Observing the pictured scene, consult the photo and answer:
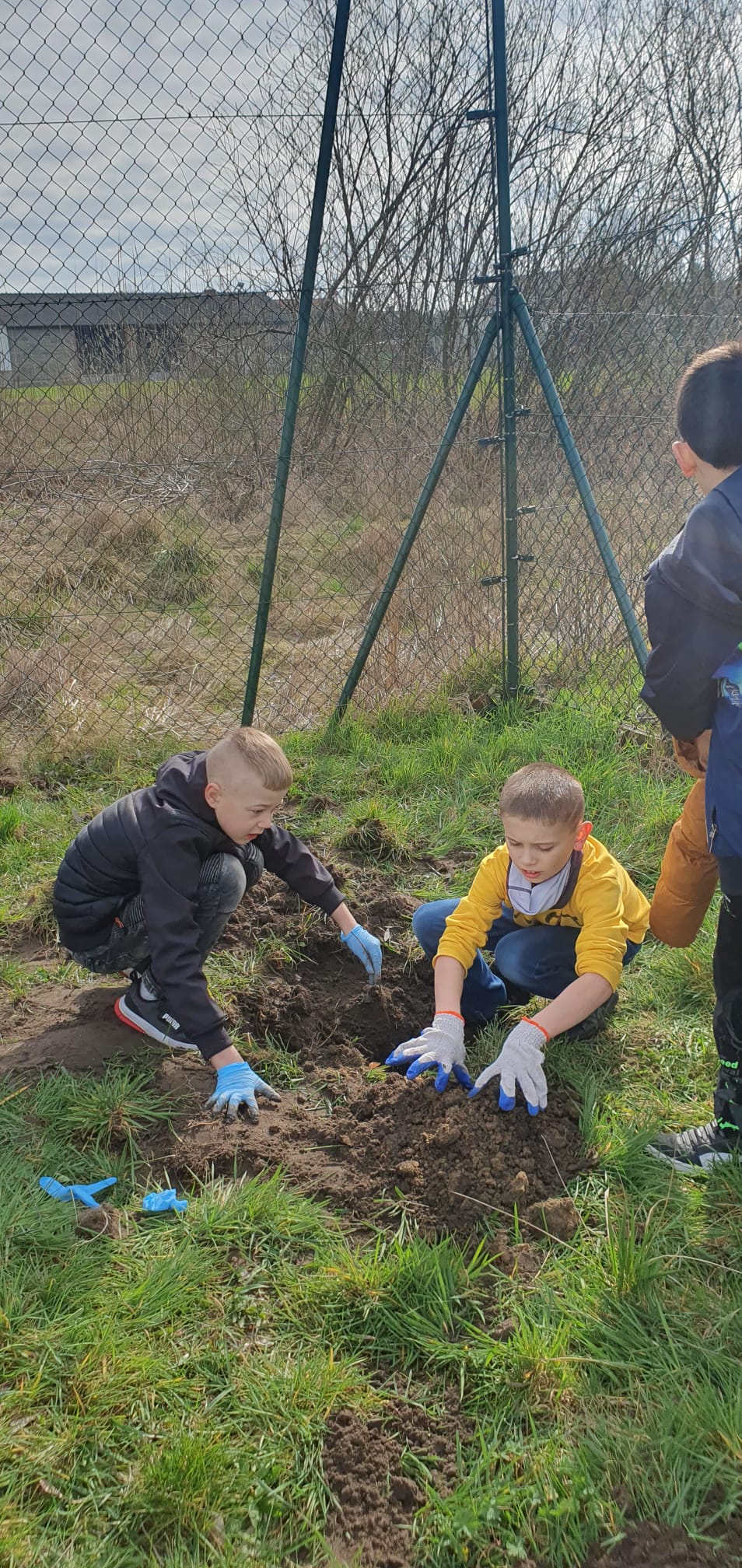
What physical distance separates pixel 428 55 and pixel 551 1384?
7.64 metres

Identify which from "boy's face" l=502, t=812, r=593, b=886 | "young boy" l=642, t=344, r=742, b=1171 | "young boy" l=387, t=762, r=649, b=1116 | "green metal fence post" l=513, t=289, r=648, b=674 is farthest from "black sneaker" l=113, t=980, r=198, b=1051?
"green metal fence post" l=513, t=289, r=648, b=674

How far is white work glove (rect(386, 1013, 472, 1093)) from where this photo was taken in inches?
94.6

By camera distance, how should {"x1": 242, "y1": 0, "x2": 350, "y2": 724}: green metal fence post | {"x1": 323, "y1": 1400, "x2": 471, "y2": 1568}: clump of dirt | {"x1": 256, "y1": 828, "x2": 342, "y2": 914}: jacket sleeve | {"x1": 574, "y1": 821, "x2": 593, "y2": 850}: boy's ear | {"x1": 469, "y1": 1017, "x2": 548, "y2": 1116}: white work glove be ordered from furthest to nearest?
{"x1": 242, "y1": 0, "x2": 350, "y2": 724}: green metal fence post → {"x1": 256, "y1": 828, "x2": 342, "y2": 914}: jacket sleeve → {"x1": 574, "y1": 821, "x2": 593, "y2": 850}: boy's ear → {"x1": 469, "y1": 1017, "x2": 548, "y2": 1116}: white work glove → {"x1": 323, "y1": 1400, "x2": 471, "y2": 1568}: clump of dirt

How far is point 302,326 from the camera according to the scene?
13.2 ft

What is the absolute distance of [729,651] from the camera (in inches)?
82.6

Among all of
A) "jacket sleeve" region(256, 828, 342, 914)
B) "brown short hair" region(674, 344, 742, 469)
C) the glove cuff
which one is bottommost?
the glove cuff

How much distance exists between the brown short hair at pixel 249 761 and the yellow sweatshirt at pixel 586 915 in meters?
0.60

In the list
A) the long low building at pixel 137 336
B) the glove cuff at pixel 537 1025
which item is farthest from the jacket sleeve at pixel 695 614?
the long low building at pixel 137 336

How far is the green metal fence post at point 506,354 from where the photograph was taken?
3.93m

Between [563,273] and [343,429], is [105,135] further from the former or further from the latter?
[563,273]

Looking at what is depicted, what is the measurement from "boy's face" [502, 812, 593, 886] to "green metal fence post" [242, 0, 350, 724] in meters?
2.22

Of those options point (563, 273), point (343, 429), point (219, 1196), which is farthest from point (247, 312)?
point (219, 1196)

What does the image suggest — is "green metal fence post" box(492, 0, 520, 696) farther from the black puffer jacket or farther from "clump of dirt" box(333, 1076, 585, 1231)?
"clump of dirt" box(333, 1076, 585, 1231)

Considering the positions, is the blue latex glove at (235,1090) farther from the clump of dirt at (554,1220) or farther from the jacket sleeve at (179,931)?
the clump of dirt at (554,1220)
